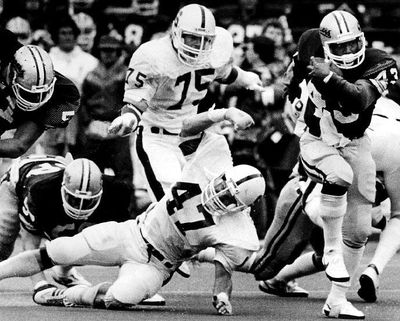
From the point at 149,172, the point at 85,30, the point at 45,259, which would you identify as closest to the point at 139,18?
the point at 85,30

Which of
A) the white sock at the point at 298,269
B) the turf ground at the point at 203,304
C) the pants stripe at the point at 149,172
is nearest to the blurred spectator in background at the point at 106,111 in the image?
the turf ground at the point at 203,304

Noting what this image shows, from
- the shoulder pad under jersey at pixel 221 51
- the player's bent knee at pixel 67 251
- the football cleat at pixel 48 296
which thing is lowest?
the football cleat at pixel 48 296

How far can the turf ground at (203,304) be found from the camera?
7199 millimetres

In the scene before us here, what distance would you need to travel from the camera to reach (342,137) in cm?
753

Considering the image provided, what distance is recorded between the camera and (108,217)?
8.89m

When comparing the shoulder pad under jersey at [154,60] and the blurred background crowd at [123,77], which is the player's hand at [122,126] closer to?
the shoulder pad under jersey at [154,60]

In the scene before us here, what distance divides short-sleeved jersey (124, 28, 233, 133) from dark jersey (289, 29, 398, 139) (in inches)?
48.0

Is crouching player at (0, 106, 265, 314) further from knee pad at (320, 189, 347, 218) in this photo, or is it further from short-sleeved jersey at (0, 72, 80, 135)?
short-sleeved jersey at (0, 72, 80, 135)

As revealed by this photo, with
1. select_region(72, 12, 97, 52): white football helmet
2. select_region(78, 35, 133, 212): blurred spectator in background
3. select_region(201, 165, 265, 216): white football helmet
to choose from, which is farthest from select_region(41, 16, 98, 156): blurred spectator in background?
select_region(201, 165, 265, 216): white football helmet

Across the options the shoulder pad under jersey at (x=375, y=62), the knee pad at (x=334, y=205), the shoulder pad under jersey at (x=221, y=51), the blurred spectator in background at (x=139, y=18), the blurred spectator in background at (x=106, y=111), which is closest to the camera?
the knee pad at (x=334, y=205)

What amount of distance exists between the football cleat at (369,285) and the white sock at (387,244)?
11 centimetres

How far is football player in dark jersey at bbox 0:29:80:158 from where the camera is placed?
7840 mm

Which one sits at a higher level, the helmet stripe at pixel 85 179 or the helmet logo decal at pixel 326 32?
the helmet logo decal at pixel 326 32

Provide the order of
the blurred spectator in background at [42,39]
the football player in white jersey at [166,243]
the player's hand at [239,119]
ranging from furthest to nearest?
the blurred spectator in background at [42,39] < the football player in white jersey at [166,243] < the player's hand at [239,119]
